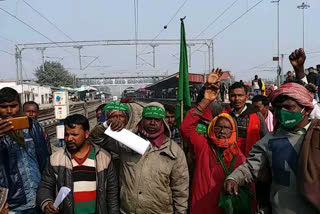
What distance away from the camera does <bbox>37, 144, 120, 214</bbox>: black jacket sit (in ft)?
9.20

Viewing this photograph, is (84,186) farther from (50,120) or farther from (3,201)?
(50,120)

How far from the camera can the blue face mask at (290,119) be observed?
2277 mm

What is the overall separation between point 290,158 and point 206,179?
3.36 ft

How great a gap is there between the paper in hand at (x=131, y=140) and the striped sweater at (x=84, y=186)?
1.15 feet

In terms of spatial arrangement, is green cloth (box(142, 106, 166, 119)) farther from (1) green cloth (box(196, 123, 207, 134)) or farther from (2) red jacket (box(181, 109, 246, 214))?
(1) green cloth (box(196, 123, 207, 134))

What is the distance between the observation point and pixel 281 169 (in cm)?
227

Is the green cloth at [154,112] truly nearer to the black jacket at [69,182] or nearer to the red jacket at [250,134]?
the black jacket at [69,182]

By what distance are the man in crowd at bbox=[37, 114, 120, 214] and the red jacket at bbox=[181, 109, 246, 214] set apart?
0.77m

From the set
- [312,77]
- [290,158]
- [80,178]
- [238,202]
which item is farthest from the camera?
[312,77]

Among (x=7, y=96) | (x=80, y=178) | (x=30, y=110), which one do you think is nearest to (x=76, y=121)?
(x=80, y=178)

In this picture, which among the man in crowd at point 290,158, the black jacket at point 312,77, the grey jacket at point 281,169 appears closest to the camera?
the man in crowd at point 290,158

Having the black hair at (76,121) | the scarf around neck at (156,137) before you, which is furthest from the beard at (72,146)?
the scarf around neck at (156,137)

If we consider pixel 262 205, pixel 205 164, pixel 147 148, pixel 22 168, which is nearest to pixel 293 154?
pixel 262 205

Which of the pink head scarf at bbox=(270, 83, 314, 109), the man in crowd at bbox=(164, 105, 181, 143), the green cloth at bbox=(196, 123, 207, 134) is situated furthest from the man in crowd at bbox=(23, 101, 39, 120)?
the pink head scarf at bbox=(270, 83, 314, 109)
